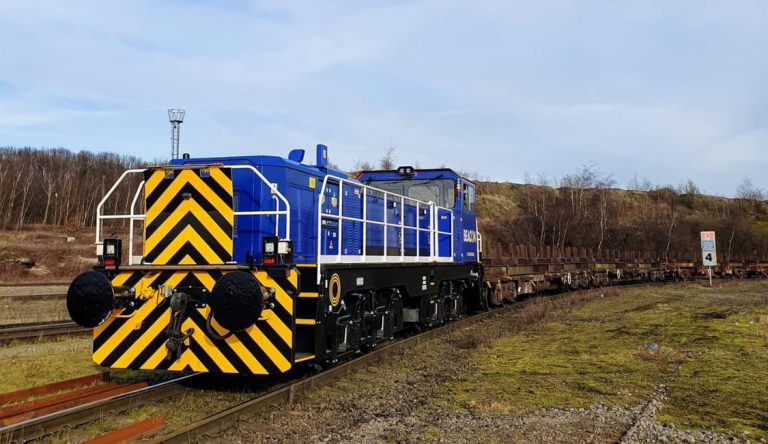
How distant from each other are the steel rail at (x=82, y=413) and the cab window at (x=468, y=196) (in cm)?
831

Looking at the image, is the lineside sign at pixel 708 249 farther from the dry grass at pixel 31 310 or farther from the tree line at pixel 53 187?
the tree line at pixel 53 187

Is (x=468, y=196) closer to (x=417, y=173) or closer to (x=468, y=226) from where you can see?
(x=468, y=226)

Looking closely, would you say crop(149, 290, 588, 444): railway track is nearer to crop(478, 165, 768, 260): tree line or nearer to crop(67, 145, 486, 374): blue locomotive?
crop(67, 145, 486, 374): blue locomotive

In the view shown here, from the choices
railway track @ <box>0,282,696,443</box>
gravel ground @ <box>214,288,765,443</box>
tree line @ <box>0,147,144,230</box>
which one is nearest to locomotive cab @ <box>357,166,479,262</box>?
railway track @ <box>0,282,696,443</box>

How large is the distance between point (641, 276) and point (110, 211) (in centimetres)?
5193

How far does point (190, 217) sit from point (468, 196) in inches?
321

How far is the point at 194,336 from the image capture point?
19.7ft

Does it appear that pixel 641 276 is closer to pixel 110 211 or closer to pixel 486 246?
pixel 486 246

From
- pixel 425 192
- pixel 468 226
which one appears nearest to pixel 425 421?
pixel 425 192

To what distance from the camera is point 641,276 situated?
3272cm

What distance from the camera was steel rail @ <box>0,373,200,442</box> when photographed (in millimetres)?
4465

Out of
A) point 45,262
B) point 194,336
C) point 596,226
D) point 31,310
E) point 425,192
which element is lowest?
point 31,310

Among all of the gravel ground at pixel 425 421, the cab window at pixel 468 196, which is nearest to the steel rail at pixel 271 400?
the gravel ground at pixel 425 421

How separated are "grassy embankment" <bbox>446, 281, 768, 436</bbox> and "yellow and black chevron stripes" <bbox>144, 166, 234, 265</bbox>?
10.8 ft
